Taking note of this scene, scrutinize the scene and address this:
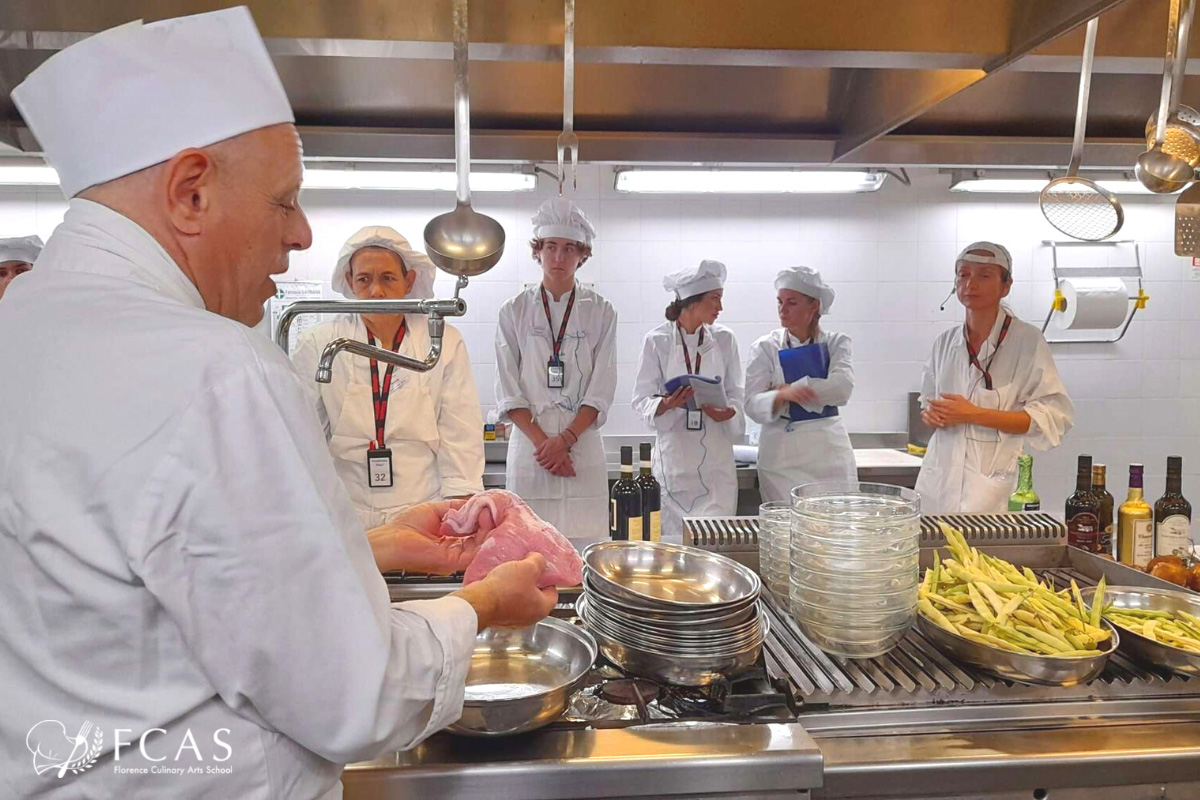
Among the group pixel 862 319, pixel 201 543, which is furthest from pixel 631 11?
pixel 862 319

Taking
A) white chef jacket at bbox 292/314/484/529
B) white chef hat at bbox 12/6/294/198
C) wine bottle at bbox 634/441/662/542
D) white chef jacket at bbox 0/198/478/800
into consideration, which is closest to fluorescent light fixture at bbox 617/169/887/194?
white chef jacket at bbox 292/314/484/529

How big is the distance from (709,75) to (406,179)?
223 centimetres

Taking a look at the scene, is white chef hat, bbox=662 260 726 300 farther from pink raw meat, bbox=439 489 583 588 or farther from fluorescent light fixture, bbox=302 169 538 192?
pink raw meat, bbox=439 489 583 588

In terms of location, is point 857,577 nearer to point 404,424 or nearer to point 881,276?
point 404,424

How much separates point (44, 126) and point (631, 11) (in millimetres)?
1397

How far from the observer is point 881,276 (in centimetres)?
514

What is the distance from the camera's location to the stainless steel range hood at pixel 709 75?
1.94 metres

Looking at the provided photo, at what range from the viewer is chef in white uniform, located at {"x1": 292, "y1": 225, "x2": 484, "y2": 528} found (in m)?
2.88

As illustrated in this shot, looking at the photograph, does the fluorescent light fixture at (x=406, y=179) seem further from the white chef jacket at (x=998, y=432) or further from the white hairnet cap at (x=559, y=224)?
the white chef jacket at (x=998, y=432)

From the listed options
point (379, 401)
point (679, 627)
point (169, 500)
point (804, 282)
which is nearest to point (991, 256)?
point (804, 282)

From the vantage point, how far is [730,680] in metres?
1.34

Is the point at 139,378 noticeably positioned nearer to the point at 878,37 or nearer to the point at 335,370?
the point at 878,37

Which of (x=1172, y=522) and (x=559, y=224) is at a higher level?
(x=559, y=224)

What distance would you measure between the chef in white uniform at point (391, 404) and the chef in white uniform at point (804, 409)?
189cm
